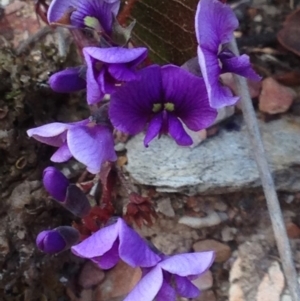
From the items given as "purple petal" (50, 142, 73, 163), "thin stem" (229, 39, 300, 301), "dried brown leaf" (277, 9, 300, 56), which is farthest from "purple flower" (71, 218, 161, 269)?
"dried brown leaf" (277, 9, 300, 56)

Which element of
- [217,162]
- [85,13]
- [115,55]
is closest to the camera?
[115,55]

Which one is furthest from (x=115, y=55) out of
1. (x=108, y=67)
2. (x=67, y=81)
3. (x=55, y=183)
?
(x=55, y=183)

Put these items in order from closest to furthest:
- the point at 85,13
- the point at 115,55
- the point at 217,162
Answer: the point at 115,55
the point at 85,13
the point at 217,162

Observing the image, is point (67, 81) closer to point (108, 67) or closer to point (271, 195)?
point (108, 67)

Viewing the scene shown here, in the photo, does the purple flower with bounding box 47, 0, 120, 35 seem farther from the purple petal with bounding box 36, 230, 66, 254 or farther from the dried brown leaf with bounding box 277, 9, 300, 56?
the dried brown leaf with bounding box 277, 9, 300, 56

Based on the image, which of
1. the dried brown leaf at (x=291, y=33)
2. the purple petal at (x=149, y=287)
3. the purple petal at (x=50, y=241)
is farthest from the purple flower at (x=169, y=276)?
the dried brown leaf at (x=291, y=33)

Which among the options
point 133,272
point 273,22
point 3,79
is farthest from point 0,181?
point 273,22
